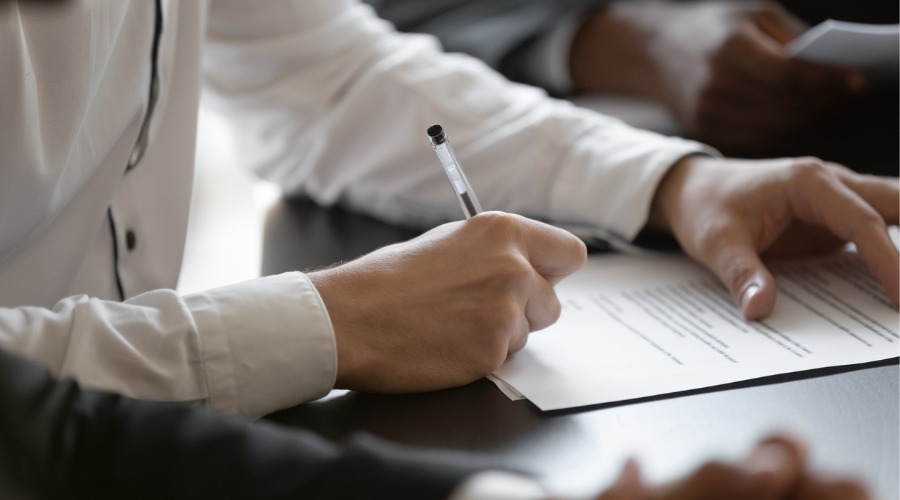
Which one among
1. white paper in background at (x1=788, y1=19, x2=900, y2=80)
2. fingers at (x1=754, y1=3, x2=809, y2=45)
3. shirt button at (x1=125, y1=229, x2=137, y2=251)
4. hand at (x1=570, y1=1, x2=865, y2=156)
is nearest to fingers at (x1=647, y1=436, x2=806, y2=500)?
shirt button at (x1=125, y1=229, x2=137, y2=251)

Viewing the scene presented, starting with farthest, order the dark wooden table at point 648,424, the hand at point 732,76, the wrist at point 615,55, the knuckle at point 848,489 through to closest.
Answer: the wrist at point 615,55, the hand at point 732,76, the dark wooden table at point 648,424, the knuckle at point 848,489

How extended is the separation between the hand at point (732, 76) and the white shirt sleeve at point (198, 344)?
2.55 feet

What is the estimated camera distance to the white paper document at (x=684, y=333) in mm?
670

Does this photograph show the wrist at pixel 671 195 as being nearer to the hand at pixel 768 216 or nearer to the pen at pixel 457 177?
the hand at pixel 768 216

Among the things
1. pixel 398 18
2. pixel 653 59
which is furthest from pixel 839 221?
pixel 398 18

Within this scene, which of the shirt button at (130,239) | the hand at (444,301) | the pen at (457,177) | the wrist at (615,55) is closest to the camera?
the hand at (444,301)

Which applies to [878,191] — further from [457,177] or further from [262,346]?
[262,346]

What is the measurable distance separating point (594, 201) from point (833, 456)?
47 cm

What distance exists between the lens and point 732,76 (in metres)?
1.33

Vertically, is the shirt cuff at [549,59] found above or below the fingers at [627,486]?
below

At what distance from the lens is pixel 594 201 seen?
3.24 ft

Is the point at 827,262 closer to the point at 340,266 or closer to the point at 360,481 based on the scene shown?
the point at 340,266

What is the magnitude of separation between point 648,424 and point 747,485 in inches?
6.9

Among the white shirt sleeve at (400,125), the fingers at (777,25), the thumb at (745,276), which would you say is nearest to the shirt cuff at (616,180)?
the white shirt sleeve at (400,125)
